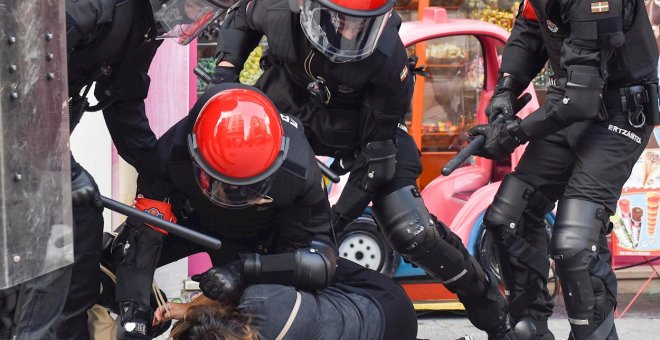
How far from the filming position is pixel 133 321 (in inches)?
132

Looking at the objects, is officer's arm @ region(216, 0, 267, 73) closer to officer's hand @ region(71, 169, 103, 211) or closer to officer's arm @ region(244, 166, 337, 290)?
officer's arm @ region(244, 166, 337, 290)

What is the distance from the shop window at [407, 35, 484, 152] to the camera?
616 centimetres

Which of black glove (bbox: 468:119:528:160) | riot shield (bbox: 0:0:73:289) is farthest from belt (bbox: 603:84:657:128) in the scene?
riot shield (bbox: 0:0:73:289)

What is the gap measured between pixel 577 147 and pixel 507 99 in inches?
15.8

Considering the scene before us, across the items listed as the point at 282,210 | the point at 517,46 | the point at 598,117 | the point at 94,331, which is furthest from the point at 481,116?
Answer: the point at 94,331

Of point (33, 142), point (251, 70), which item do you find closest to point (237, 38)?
point (251, 70)

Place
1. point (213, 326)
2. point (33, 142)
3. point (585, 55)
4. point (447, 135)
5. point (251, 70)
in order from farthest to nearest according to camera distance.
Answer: point (447, 135) < point (251, 70) < point (585, 55) < point (213, 326) < point (33, 142)

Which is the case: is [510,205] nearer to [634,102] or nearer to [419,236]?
[419,236]

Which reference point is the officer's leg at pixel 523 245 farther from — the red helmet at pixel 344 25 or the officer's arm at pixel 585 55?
the red helmet at pixel 344 25

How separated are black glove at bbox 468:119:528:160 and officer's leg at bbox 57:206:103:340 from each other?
5.52 ft

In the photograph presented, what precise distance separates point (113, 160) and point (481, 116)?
189 cm

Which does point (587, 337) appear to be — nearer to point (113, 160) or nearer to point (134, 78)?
point (134, 78)

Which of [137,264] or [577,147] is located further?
[577,147]

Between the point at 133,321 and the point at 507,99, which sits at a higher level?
the point at 507,99
